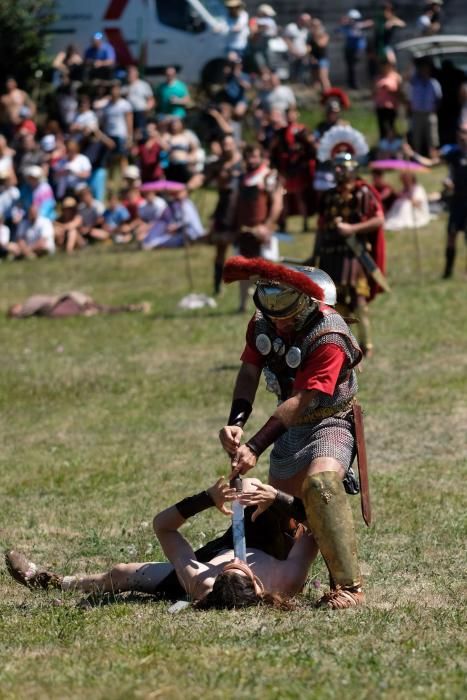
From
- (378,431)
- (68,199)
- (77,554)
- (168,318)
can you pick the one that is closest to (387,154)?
(68,199)

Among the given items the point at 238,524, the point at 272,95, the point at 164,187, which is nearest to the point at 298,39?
the point at 272,95

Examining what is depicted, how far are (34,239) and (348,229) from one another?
37.3 ft

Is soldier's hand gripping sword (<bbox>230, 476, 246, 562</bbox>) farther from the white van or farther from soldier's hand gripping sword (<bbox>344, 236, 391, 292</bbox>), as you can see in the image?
the white van

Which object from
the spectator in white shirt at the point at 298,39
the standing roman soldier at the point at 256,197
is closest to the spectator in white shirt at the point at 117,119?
the spectator in white shirt at the point at 298,39

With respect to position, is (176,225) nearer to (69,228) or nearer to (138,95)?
(69,228)

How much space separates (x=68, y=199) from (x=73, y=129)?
135cm

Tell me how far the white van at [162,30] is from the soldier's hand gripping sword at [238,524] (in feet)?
65.9

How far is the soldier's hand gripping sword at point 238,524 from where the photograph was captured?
6.53m

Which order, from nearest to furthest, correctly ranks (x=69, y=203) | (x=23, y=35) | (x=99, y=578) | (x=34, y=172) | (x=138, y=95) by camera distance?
1. (x=99, y=578)
2. (x=34, y=172)
3. (x=69, y=203)
4. (x=138, y=95)
5. (x=23, y=35)

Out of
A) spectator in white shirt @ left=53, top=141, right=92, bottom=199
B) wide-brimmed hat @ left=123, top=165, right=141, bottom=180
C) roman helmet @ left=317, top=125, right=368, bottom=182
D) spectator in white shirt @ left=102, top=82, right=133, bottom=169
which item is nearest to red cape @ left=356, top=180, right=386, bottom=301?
roman helmet @ left=317, top=125, right=368, bottom=182

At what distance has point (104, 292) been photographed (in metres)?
20.1

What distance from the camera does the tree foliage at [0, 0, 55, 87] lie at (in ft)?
86.9

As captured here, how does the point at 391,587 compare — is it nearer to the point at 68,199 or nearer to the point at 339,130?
the point at 339,130

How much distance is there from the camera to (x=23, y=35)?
26359 millimetres
